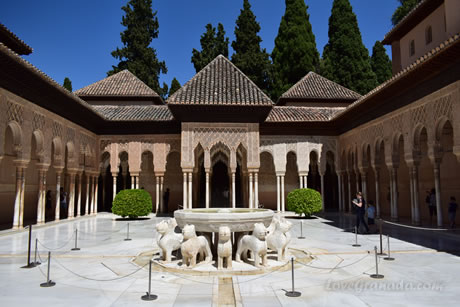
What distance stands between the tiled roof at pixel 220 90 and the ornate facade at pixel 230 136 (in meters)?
0.05

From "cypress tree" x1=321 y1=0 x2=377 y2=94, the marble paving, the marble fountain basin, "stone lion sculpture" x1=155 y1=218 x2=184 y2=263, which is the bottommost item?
the marble paving

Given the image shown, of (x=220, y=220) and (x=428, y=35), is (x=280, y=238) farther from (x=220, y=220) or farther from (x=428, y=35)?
(x=428, y=35)

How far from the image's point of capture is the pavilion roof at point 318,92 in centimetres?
2366

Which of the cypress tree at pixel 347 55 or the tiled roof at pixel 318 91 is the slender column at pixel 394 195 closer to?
the tiled roof at pixel 318 91

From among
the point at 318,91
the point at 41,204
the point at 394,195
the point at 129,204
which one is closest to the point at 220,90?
the point at 129,204

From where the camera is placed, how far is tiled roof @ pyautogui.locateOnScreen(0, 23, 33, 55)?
13.5 m

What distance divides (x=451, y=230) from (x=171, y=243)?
957cm

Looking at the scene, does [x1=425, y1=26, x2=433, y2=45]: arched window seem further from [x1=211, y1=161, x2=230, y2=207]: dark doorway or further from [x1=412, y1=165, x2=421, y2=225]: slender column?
[x1=211, y1=161, x2=230, y2=207]: dark doorway

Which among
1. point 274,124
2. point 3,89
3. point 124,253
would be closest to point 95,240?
point 124,253

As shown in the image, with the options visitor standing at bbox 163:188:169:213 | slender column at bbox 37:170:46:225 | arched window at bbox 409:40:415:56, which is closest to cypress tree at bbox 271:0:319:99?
arched window at bbox 409:40:415:56

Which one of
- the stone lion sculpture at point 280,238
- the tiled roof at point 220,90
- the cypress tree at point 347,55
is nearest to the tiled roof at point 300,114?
the tiled roof at point 220,90

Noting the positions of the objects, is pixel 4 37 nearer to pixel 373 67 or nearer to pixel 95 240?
pixel 95 240

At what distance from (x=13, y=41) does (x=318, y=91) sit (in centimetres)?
1824

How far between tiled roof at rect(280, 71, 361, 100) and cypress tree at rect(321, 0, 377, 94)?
6845mm
